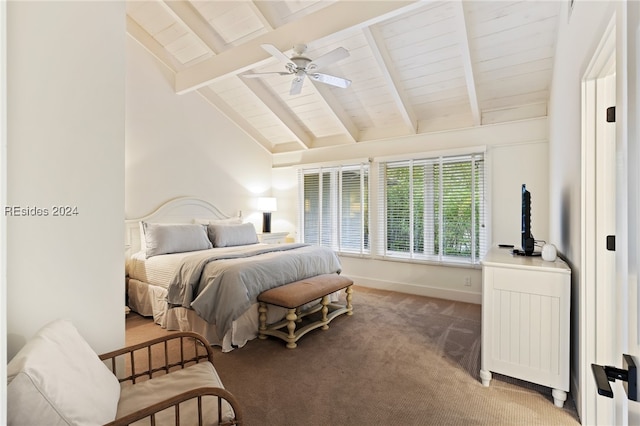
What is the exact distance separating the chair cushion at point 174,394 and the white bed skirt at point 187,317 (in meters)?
1.22

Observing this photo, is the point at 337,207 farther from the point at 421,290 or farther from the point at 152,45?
the point at 152,45

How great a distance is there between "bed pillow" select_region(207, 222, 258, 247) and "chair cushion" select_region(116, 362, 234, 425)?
2823 millimetres

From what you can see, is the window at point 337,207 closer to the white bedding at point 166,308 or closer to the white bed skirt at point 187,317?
the white bedding at point 166,308

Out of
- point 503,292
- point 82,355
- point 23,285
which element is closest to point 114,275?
point 23,285

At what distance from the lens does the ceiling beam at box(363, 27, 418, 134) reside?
3322 millimetres

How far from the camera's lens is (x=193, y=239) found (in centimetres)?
405

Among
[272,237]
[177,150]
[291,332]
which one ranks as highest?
[177,150]

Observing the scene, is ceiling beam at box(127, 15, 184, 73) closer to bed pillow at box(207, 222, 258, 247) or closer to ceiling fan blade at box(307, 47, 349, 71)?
bed pillow at box(207, 222, 258, 247)

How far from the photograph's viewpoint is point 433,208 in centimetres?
448

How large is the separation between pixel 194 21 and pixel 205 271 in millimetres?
2831

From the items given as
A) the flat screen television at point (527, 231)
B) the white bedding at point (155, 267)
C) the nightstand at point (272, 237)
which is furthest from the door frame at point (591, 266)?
the nightstand at point (272, 237)

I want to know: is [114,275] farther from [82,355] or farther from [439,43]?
[439,43]

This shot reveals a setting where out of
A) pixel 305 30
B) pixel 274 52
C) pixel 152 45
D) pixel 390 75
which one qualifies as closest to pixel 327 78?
pixel 305 30

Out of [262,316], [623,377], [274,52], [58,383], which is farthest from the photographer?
[262,316]
